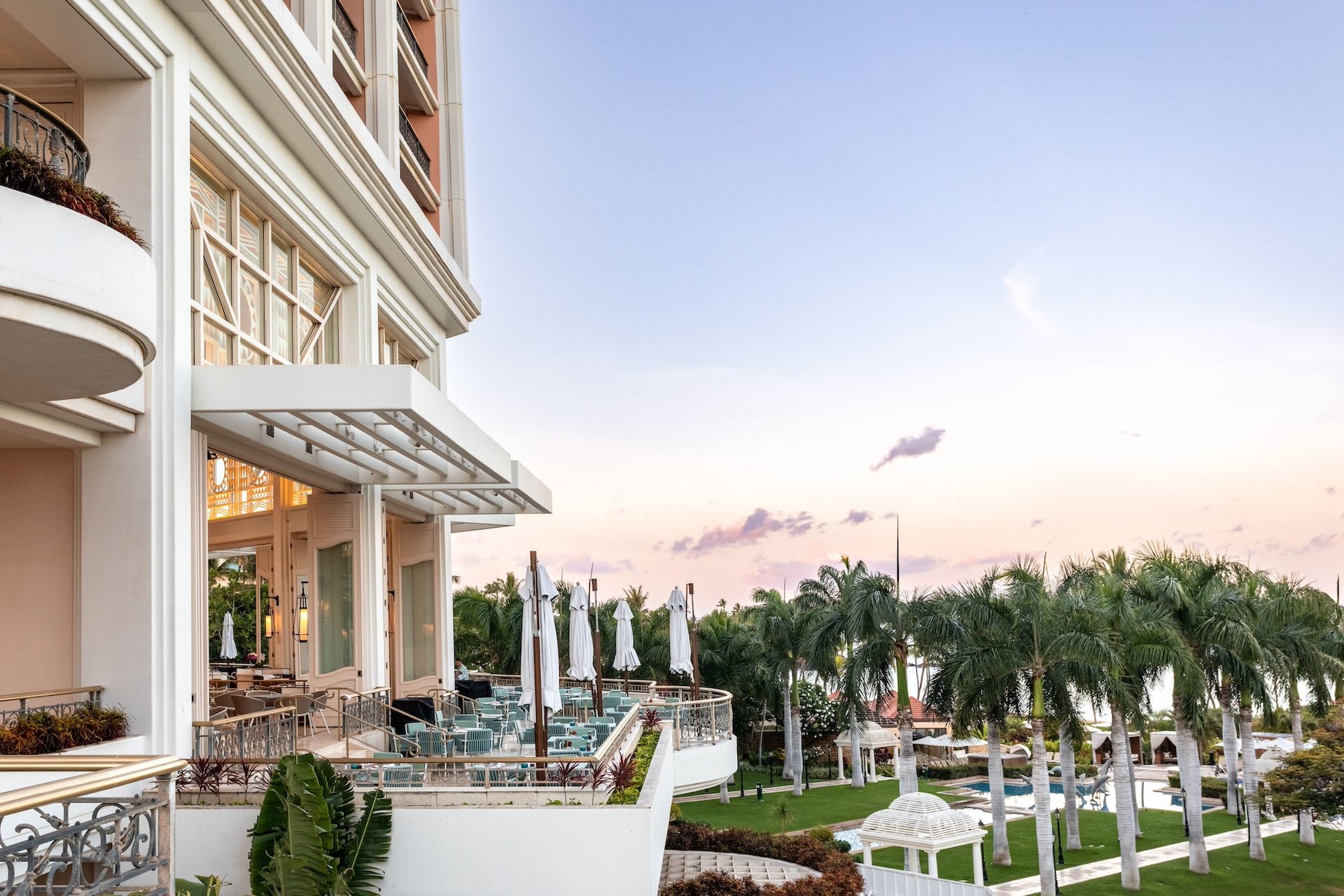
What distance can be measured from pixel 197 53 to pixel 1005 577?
22572 mm

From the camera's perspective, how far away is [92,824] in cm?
448

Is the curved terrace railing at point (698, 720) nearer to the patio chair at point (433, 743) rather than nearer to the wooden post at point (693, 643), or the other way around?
the wooden post at point (693, 643)

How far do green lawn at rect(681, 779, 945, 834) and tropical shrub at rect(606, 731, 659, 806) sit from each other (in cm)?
1688

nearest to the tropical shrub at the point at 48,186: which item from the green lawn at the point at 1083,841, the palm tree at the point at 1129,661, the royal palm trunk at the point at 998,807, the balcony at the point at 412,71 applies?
the balcony at the point at 412,71

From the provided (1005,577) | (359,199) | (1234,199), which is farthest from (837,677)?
(359,199)

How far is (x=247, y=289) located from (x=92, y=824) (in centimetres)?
1312

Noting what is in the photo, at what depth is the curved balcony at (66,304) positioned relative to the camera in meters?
8.39

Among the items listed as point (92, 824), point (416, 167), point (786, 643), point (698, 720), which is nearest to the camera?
point (92, 824)

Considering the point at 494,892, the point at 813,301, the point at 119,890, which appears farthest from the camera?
the point at 813,301

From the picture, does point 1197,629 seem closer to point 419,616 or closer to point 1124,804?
point 1124,804

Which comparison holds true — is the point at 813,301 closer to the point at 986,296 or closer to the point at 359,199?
the point at 986,296

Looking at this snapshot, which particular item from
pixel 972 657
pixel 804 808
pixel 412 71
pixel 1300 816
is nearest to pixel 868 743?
pixel 804 808

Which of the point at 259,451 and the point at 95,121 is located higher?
the point at 95,121

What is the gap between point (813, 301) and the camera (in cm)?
4384
